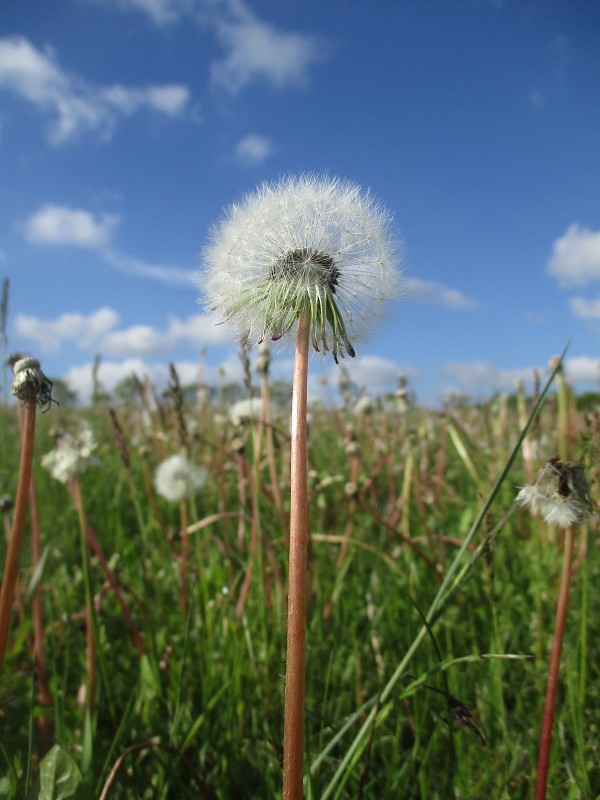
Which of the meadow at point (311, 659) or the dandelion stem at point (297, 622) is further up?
the dandelion stem at point (297, 622)

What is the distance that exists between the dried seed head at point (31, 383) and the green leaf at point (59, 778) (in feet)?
2.27

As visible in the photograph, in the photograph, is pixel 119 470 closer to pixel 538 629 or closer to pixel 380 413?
pixel 380 413

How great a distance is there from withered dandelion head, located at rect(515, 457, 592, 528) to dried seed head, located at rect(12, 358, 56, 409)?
1.04 metres

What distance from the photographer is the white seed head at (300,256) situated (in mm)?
1184

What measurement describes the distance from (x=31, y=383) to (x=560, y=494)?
1.14 m

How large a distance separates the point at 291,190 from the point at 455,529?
322 centimetres

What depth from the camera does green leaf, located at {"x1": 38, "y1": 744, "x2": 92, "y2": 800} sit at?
3.83ft

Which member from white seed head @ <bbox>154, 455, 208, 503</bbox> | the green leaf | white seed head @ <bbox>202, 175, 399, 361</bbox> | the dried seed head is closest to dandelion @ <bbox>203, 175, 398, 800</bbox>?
white seed head @ <bbox>202, 175, 399, 361</bbox>

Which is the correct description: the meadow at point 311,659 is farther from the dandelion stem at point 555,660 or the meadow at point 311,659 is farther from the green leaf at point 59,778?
the dandelion stem at point 555,660

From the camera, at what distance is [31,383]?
4.02 ft

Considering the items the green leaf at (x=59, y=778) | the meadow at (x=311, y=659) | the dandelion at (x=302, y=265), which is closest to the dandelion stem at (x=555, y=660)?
the meadow at (x=311, y=659)

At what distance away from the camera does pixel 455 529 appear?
3.99 m

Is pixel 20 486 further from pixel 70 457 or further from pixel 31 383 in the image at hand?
pixel 70 457

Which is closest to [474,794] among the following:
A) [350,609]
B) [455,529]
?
[350,609]
